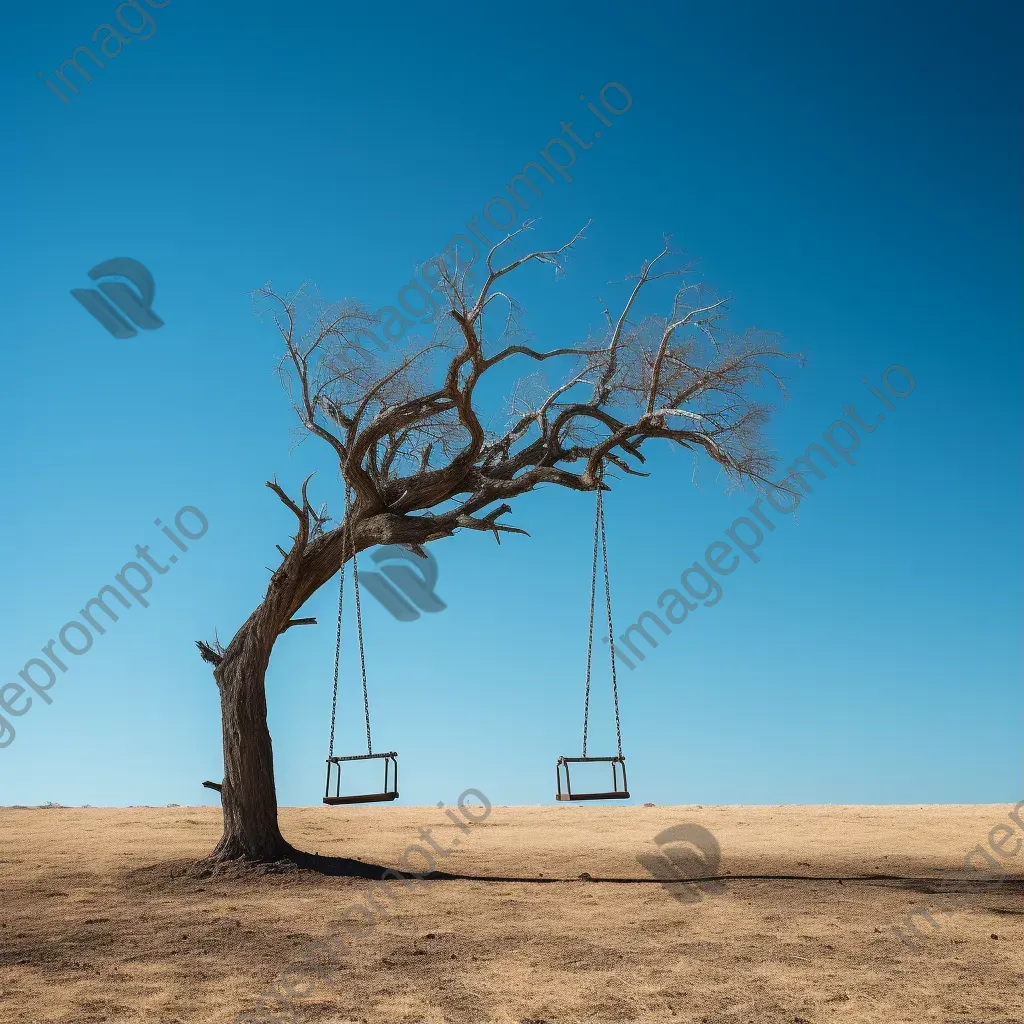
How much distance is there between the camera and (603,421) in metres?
12.6

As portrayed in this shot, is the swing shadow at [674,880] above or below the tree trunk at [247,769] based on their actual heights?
below

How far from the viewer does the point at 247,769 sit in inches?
466

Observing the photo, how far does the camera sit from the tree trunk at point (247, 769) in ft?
38.4

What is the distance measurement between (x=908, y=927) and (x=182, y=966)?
6.06m

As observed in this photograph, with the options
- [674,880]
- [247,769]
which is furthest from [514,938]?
[247,769]

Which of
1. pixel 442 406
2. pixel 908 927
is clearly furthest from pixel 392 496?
pixel 908 927

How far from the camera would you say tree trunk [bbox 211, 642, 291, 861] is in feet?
38.4

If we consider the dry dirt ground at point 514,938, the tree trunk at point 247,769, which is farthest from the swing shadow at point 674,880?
the tree trunk at point 247,769

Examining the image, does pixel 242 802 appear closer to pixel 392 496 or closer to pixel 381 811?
pixel 392 496

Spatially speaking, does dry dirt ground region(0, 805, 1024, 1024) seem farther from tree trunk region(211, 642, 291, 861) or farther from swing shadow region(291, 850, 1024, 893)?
tree trunk region(211, 642, 291, 861)

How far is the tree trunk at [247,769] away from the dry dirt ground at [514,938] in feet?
1.93

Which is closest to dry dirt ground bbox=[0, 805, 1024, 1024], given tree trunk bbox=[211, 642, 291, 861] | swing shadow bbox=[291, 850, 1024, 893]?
swing shadow bbox=[291, 850, 1024, 893]

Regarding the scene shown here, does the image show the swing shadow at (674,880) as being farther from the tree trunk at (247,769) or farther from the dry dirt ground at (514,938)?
the tree trunk at (247,769)

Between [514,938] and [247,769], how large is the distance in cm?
493
